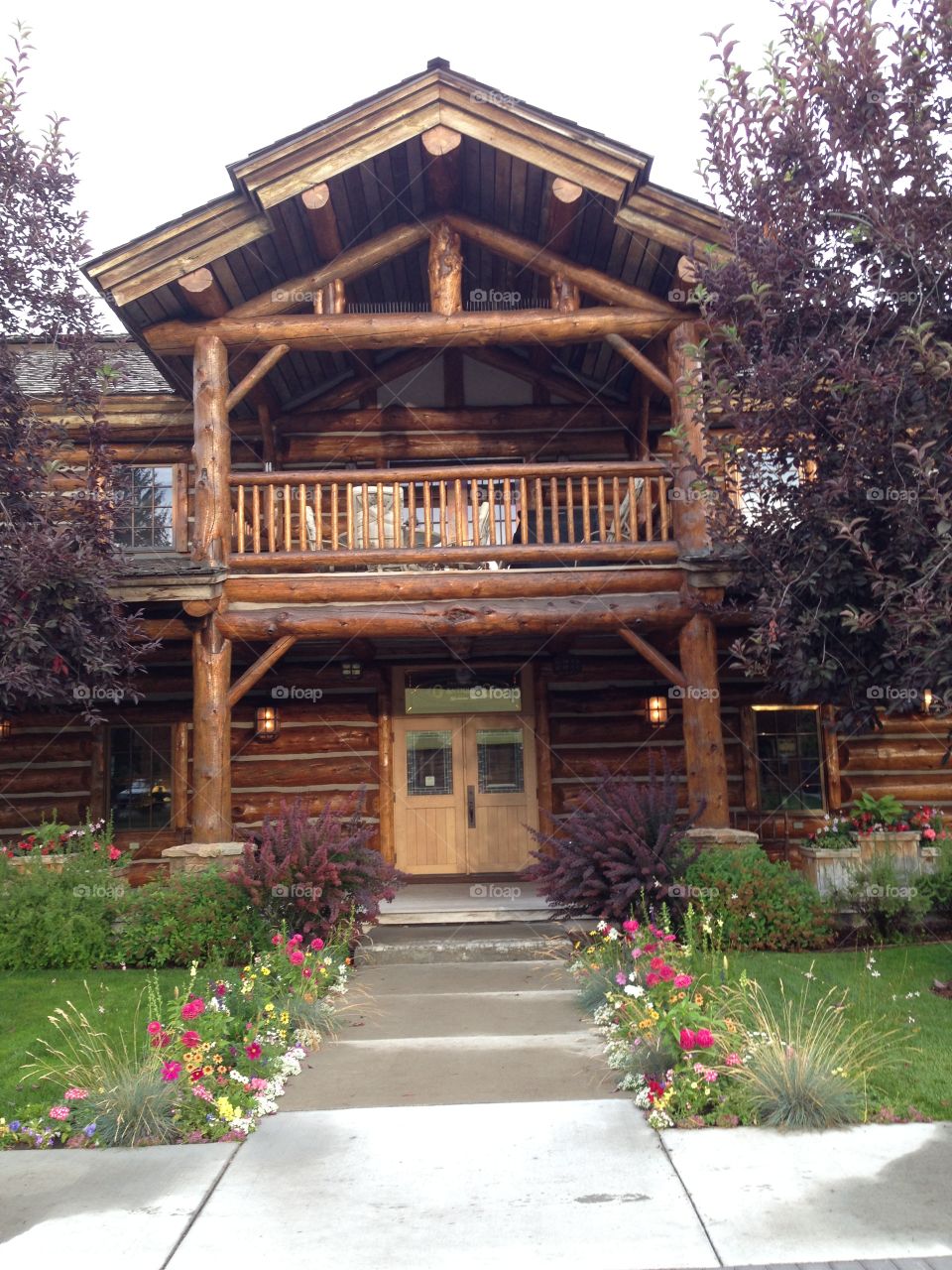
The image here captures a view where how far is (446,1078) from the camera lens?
6133 mm

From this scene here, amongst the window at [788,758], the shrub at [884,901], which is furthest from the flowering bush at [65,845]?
the window at [788,758]

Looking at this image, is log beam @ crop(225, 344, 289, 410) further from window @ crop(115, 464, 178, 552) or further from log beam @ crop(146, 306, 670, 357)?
window @ crop(115, 464, 178, 552)

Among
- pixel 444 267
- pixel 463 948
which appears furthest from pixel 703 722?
pixel 444 267

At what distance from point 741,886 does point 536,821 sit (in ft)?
14.8

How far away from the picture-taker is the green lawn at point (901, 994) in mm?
5559

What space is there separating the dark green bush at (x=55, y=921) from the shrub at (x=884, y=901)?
681 cm

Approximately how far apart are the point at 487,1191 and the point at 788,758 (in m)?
10.1

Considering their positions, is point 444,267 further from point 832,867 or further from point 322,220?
point 832,867

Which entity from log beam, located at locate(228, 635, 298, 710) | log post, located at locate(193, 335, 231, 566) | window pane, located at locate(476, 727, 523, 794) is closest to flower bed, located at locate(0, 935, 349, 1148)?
log beam, located at locate(228, 635, 298, 710)

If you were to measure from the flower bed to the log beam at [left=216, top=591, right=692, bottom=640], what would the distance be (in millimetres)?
4054

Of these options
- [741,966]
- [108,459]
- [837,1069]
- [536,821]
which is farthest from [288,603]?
[837,1069]

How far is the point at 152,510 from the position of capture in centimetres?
1337

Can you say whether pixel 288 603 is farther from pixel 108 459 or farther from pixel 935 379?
pixel 935 379

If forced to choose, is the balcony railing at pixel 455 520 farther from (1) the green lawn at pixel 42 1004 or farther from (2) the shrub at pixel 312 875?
(1) the green lawn at pixel 42 1004
